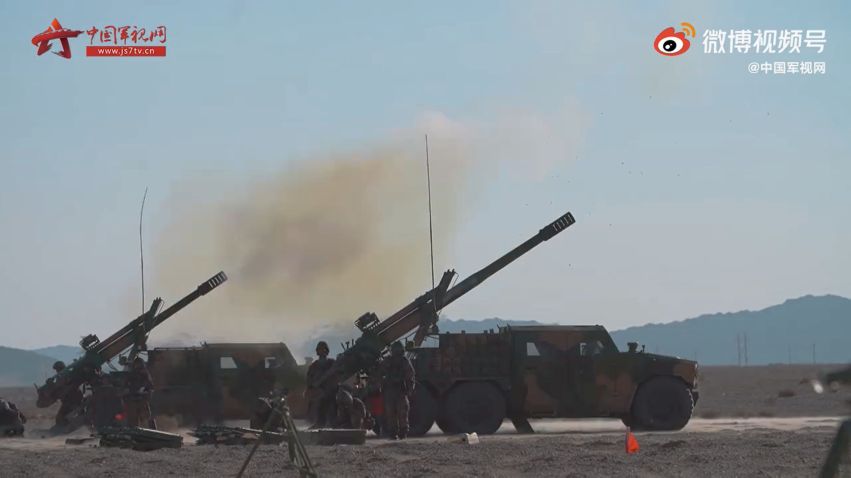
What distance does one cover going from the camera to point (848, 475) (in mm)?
8188

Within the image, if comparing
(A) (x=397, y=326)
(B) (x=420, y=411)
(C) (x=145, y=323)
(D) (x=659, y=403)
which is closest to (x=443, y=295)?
(A) (x=397, y=326)

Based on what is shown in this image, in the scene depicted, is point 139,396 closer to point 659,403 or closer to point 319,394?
point 319,394

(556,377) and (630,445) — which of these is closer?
(630,445)

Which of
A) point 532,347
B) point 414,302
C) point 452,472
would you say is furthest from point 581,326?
point 452,472

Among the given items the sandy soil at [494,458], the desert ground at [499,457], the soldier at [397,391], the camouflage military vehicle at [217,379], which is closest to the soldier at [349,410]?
the desert ground at [499,457]

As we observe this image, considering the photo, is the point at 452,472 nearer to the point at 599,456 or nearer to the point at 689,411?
the point at 599,456

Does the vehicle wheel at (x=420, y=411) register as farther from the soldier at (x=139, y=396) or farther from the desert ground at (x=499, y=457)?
the soldier at (x=139, y=396)

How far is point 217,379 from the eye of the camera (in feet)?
93.5

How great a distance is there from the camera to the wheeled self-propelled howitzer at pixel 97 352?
96.5ft

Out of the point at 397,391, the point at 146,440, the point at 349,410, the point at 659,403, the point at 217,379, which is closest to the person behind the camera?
the point at 146,440

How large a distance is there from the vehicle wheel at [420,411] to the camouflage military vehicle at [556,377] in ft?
0.51

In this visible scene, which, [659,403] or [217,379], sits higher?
[217,379]

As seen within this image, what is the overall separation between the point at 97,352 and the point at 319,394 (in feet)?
21.6

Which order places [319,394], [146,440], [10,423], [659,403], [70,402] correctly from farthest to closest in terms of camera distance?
1. [70,402]
2. [10,423]
3. [659,403]
4. [319,394]
5. [146,440]
